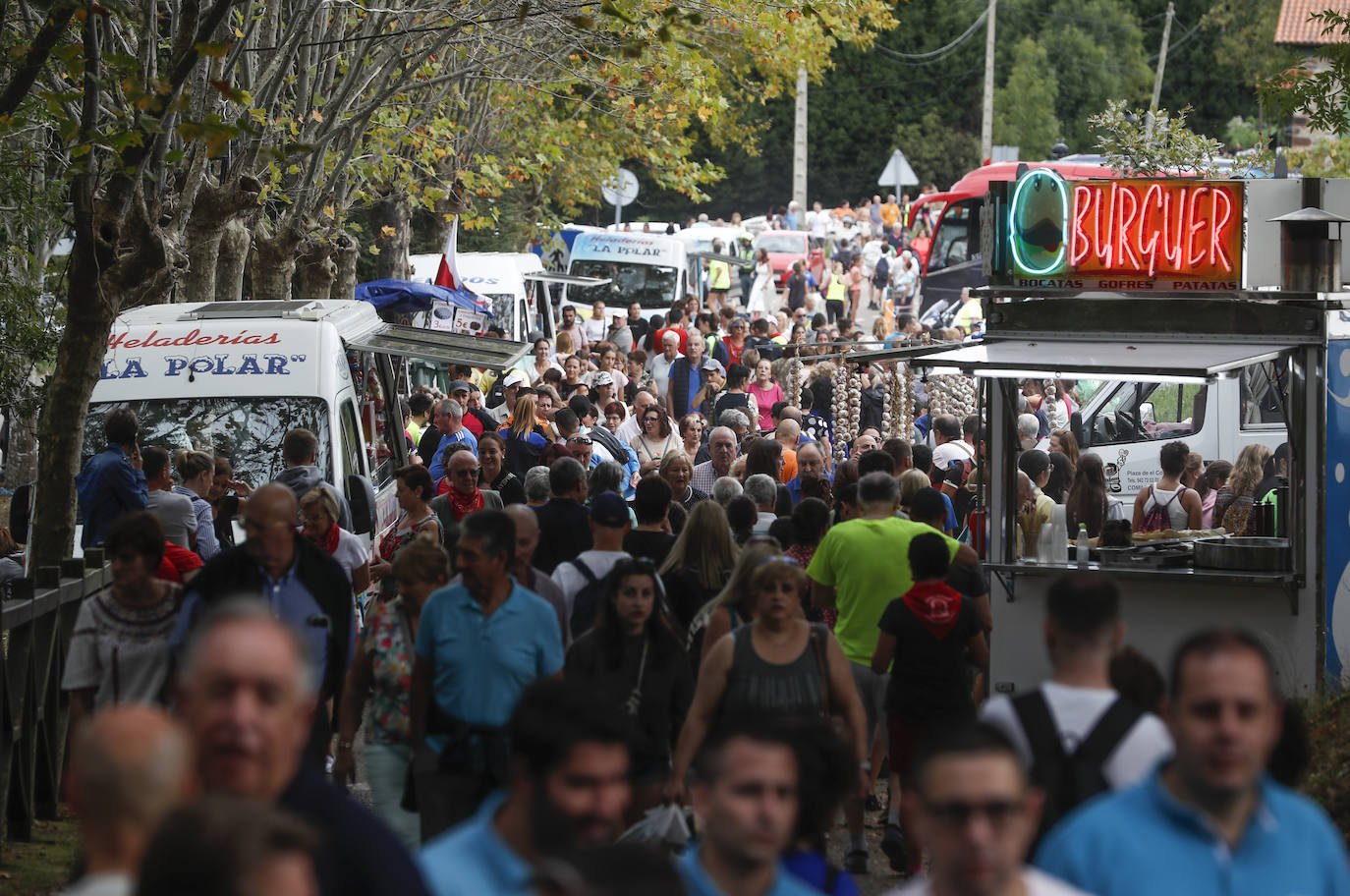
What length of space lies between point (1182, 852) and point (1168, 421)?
13.0 meters

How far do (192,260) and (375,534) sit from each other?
4.94 metres

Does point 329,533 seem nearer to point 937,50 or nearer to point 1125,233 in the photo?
point 1125,233

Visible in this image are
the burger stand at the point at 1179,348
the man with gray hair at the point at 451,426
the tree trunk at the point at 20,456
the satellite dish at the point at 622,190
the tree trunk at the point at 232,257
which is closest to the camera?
the burger stand at the point at 1179,348

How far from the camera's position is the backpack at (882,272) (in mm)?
43969

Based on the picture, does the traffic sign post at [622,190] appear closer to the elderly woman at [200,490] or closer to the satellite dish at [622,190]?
the satellite dish at [622,190]

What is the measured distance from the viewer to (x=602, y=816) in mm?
3697

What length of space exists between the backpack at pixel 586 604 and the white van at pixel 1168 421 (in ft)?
26.5

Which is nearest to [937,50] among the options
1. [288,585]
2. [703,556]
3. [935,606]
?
[703,556]

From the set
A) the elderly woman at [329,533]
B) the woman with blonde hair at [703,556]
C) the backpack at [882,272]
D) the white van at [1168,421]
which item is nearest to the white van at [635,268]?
the backpack at [882,272]

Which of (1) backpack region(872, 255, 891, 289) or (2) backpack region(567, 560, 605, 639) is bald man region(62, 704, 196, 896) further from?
(1) backpack region(872, 255, 891, 289)

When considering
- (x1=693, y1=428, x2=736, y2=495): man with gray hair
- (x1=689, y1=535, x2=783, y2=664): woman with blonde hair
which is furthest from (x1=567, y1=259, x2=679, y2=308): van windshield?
(x1=689, y1=535, x2=783, y2=664): woman with blonde hair

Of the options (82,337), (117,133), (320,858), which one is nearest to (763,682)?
(320,858)

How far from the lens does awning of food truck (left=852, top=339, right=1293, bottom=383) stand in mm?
9320

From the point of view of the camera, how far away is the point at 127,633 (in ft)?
22.0
